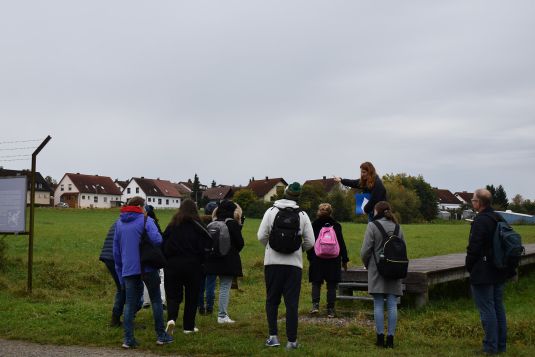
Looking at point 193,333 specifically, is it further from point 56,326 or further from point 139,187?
point 139,187

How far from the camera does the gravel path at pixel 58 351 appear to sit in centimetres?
721

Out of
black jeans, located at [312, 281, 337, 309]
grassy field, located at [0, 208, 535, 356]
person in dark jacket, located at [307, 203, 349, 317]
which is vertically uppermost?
person in dark jacket, located at [307, 203, 349, 317]

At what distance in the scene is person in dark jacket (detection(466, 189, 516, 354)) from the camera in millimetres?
7172

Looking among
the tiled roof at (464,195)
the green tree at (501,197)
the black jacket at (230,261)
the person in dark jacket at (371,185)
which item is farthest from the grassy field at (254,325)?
the tiled roof at (464,195)

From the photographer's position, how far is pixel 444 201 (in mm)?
172250

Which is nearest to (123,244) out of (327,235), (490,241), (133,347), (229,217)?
(133,347)

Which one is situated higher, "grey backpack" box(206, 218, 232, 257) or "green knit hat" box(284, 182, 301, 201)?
"green knit hat" box(284, 182, 301, 201)

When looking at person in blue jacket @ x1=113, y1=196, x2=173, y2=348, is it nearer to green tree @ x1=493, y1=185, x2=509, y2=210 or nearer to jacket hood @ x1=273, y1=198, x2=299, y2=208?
jacket hood @ x1=273, y1=198, x2=299, y2=208

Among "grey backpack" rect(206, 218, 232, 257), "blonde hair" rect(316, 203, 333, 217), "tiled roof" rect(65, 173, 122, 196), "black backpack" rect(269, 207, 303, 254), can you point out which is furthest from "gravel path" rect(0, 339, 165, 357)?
"tiled roof" rect(65, 173, 122, 196)

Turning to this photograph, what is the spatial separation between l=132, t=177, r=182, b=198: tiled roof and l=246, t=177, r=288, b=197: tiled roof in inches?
721

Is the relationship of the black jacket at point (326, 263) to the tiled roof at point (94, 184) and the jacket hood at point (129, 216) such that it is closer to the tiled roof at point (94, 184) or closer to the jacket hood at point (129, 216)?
the jacket hood at point (129, 216)

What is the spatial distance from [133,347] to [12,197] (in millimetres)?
5764

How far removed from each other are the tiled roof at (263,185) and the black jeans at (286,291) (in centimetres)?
11959

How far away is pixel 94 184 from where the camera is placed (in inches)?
5098
